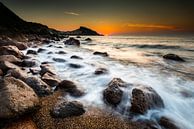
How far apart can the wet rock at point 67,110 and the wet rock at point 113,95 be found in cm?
80

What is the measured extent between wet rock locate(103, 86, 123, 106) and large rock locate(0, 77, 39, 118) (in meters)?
1.71

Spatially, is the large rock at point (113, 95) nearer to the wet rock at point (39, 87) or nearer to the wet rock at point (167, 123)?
the wet rock at point (167, 123)

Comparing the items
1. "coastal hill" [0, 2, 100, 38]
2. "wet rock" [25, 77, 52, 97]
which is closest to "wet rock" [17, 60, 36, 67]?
"wet rock" [25, 77, 52, 97]

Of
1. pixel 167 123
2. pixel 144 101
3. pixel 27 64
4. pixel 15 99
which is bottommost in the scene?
pixel 167 123

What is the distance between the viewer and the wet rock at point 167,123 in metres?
3.84

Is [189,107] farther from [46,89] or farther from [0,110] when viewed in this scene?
[0,110]

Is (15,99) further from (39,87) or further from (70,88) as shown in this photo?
(70,88)

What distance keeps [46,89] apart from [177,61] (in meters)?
9.29

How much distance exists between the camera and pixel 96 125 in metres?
3.78

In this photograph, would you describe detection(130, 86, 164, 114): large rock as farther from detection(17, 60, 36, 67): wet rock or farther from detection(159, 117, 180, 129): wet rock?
detection(17, 60, 36, 67): wet rock

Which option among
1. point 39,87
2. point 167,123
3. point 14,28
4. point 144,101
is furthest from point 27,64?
point 14,28

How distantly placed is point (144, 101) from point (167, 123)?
2.29 feet

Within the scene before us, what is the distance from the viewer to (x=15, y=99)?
3.77 meters

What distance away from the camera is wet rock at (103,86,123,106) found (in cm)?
469
